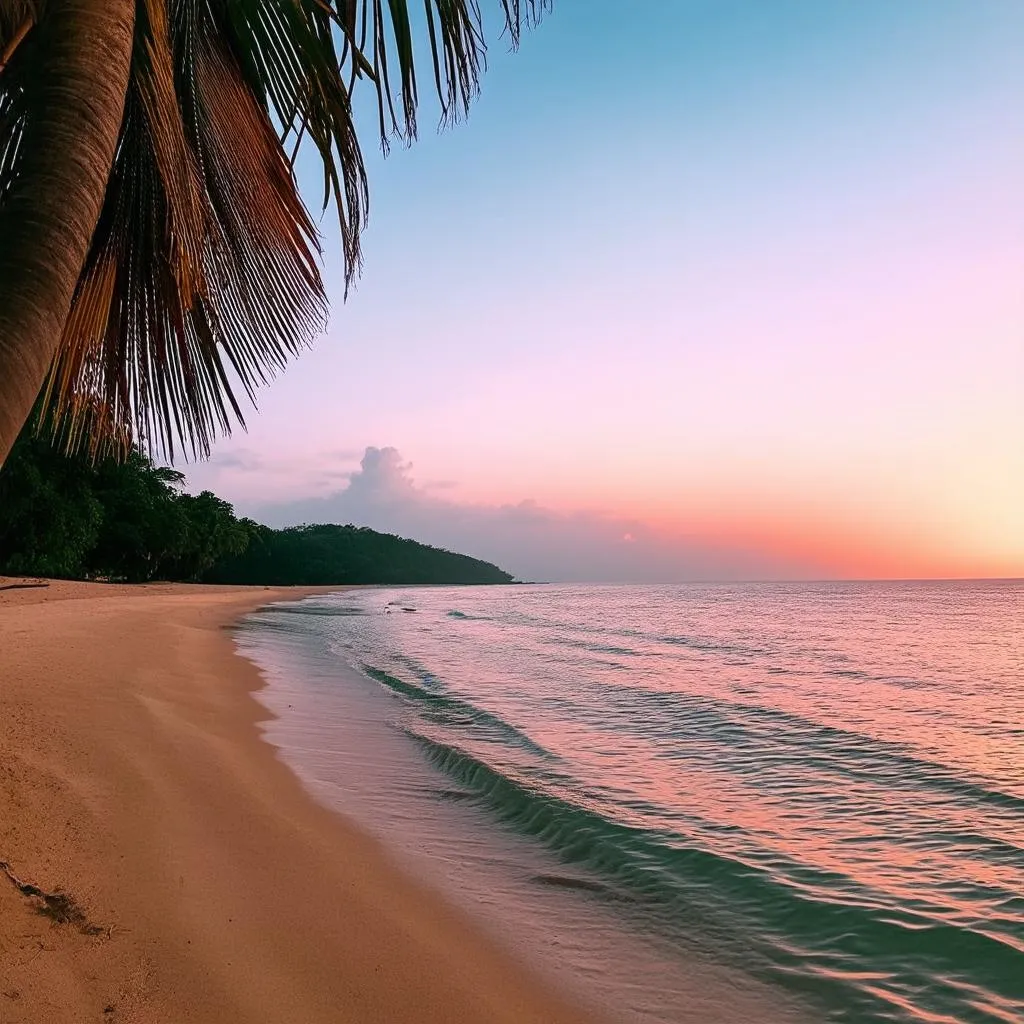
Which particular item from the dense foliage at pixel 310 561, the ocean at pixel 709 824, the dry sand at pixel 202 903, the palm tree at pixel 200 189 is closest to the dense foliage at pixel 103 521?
the palm tree at pixel 200 189

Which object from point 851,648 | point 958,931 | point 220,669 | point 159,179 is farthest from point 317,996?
point 851,648

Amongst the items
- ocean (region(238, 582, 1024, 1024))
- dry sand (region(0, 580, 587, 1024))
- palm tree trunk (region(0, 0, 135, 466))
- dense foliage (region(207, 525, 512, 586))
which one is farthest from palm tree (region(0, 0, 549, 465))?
dense foliage (region(207, 525, 512, 586))

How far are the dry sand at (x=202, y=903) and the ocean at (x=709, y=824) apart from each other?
459 millimetres

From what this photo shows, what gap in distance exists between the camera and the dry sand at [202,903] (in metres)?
3.19

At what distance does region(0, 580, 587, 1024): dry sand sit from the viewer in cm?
319

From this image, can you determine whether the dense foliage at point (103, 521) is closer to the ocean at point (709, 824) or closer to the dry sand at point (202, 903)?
the dry sand at point (202, 903)

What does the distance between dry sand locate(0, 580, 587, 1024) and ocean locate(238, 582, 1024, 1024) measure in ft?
1.51

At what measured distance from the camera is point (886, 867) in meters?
5.71

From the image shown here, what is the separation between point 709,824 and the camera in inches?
261

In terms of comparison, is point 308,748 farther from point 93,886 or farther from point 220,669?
point 220,669

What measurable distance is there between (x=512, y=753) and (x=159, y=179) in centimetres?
759

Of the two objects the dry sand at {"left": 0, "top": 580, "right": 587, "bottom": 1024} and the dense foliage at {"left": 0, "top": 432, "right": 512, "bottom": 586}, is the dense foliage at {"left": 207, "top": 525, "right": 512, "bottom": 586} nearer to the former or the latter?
the dense foliage at {"left": 0, "top": 432, "right": 512, "bottom": 586}

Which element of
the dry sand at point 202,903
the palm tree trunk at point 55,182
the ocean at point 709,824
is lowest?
the ocean at point 709,824

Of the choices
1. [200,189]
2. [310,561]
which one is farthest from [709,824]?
[310,561]
